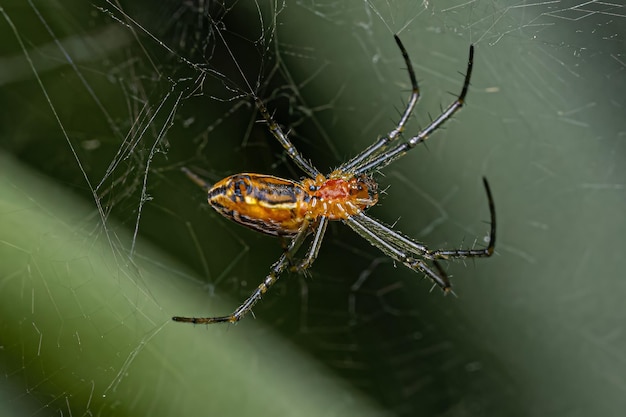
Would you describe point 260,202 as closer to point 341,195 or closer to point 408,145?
point 341,195

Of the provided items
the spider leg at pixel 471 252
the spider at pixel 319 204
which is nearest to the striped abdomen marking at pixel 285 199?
the spider at pixel 319 204

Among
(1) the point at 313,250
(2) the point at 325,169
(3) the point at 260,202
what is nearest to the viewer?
(3) the point at 260,202

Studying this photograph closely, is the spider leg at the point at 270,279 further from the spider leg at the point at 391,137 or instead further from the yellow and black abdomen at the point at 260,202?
the spider leg at the point at 391,137

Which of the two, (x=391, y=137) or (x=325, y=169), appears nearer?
(x=391, y=137)

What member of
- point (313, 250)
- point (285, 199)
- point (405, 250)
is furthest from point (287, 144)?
point (405, 250)

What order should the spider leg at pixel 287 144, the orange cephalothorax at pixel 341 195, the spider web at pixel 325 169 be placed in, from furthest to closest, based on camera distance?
the orange cephalothorax at pixel 341 195 → the spider leg at pixel 287 144 → the spider web at pixel 325 169
